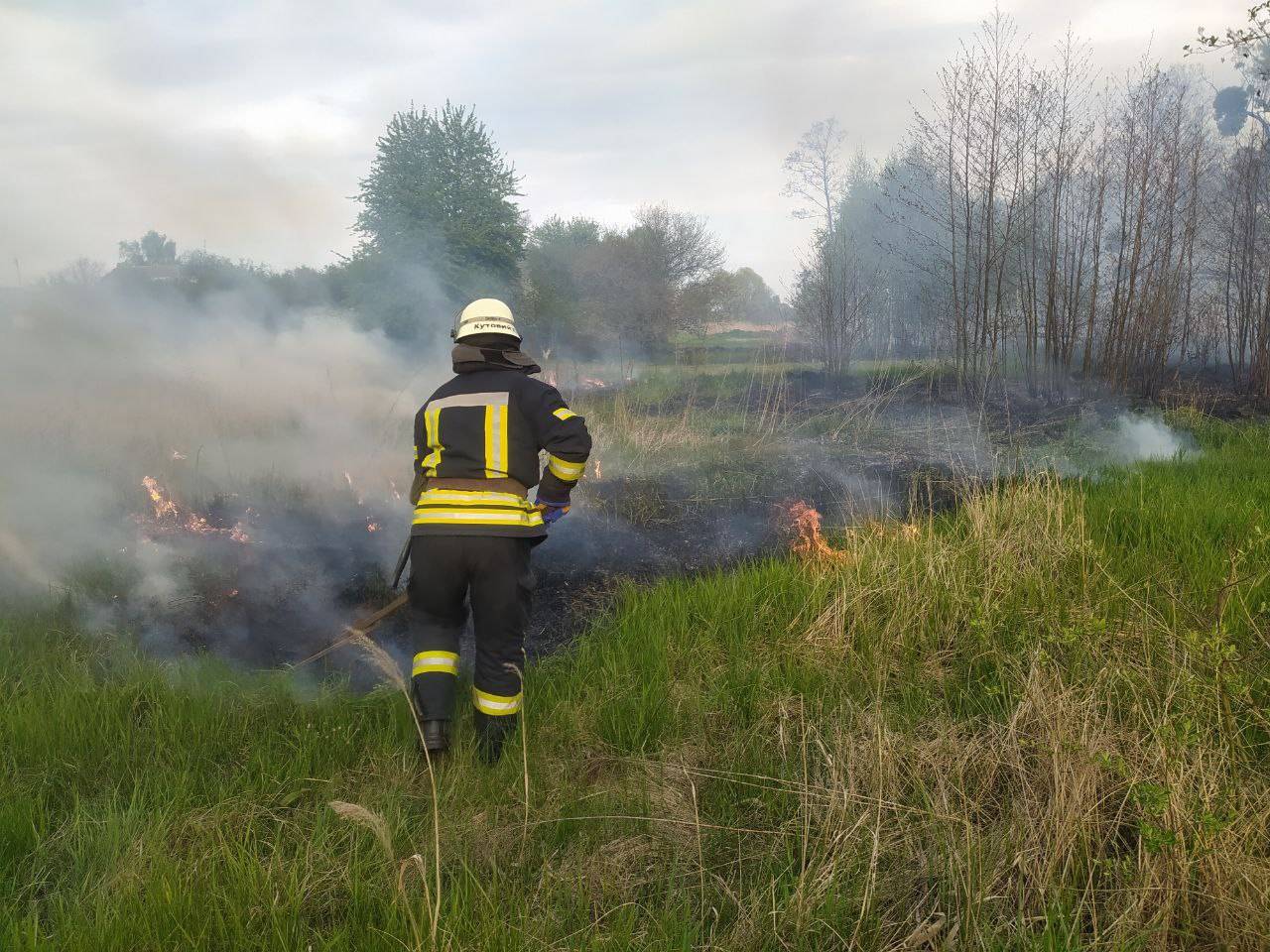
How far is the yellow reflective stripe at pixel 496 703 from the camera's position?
11.7ft

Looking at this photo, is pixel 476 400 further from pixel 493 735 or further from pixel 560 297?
pixel 560 297

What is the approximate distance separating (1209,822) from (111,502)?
6.60 metres

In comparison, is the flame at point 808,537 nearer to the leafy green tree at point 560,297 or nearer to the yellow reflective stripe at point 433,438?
the yellow reflective stripe at point 433,438

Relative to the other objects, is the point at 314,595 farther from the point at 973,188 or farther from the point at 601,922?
the point at 973,188

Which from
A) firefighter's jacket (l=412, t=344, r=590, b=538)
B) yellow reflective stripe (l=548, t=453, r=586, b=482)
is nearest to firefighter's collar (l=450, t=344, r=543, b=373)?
firefighter's jacket (l=412, t=344, r=590, b=538)

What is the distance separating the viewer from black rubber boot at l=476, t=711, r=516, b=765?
347cm

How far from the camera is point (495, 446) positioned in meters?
3.74

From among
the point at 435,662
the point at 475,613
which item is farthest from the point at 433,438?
the point at 435,662

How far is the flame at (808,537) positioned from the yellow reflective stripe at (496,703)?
251 cm

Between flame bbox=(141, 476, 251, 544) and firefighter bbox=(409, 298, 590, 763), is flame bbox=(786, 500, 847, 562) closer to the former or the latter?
firefighter bbox=(409, 298, 590, 763)

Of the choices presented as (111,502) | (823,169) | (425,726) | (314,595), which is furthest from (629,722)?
(823,169)

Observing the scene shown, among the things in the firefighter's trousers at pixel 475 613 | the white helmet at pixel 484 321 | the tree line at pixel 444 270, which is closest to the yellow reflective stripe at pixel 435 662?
the firefighter's trousers at pixel 475 613

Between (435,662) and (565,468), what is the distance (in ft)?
3.65

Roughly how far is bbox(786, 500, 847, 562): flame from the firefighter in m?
2.26
